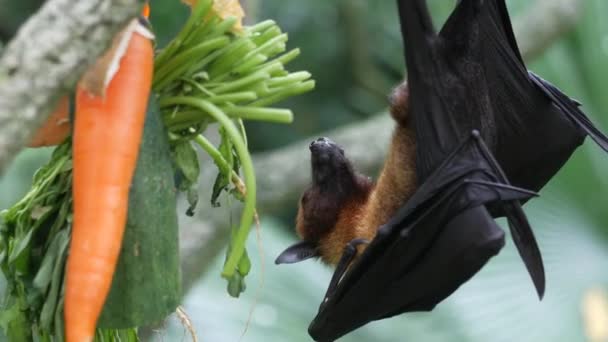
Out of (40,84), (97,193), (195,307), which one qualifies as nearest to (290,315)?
(195,307)

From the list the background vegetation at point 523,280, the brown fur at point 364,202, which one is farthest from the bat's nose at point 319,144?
the background vegetation at point 523,280

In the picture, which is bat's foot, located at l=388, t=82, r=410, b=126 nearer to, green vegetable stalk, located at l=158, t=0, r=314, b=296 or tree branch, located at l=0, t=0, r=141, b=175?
green vegetable stalk, located at l=158, t=0, r=314, b=296

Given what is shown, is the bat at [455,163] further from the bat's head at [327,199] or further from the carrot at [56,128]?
the carrot at [56,128]

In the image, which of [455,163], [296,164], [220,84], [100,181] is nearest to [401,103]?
[455,163]

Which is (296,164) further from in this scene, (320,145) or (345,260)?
(345,260)

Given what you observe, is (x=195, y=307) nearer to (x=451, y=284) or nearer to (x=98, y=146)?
(x=451, y=284)

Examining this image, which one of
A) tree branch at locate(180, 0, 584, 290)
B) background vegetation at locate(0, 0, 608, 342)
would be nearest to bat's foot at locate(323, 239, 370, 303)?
tree branch at locate(180, 0, 584, 290)
